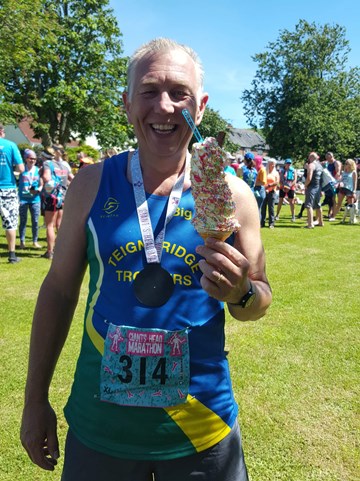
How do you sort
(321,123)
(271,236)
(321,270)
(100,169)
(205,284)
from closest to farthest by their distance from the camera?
(205,284)
(100,169)
(321,270)
(271,236)
(321,123)

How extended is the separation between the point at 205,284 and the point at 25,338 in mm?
3808

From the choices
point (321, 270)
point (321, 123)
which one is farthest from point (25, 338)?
point (321, 123)

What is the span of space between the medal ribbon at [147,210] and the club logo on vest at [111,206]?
3.1 inches

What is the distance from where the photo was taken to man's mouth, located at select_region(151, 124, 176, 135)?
1.56m

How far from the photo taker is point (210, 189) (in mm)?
1446

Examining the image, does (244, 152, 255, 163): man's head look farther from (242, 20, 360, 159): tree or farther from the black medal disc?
(242, 20, 360, 159): tree

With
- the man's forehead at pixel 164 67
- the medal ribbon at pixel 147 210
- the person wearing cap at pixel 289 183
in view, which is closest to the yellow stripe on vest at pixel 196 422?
the medal ribbon at pixel 147 210

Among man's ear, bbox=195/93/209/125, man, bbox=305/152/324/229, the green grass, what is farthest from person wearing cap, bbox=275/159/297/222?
man's ear, bbox=195/93/209/125

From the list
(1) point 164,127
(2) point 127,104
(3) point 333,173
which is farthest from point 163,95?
(3) point 333,173

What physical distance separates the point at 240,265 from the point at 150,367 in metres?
0.49

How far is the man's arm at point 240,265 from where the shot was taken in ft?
4.33

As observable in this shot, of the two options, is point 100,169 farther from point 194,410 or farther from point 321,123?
point 321,123

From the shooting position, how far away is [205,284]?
4.41ft

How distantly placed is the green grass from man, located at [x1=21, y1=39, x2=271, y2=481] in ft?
5.02
